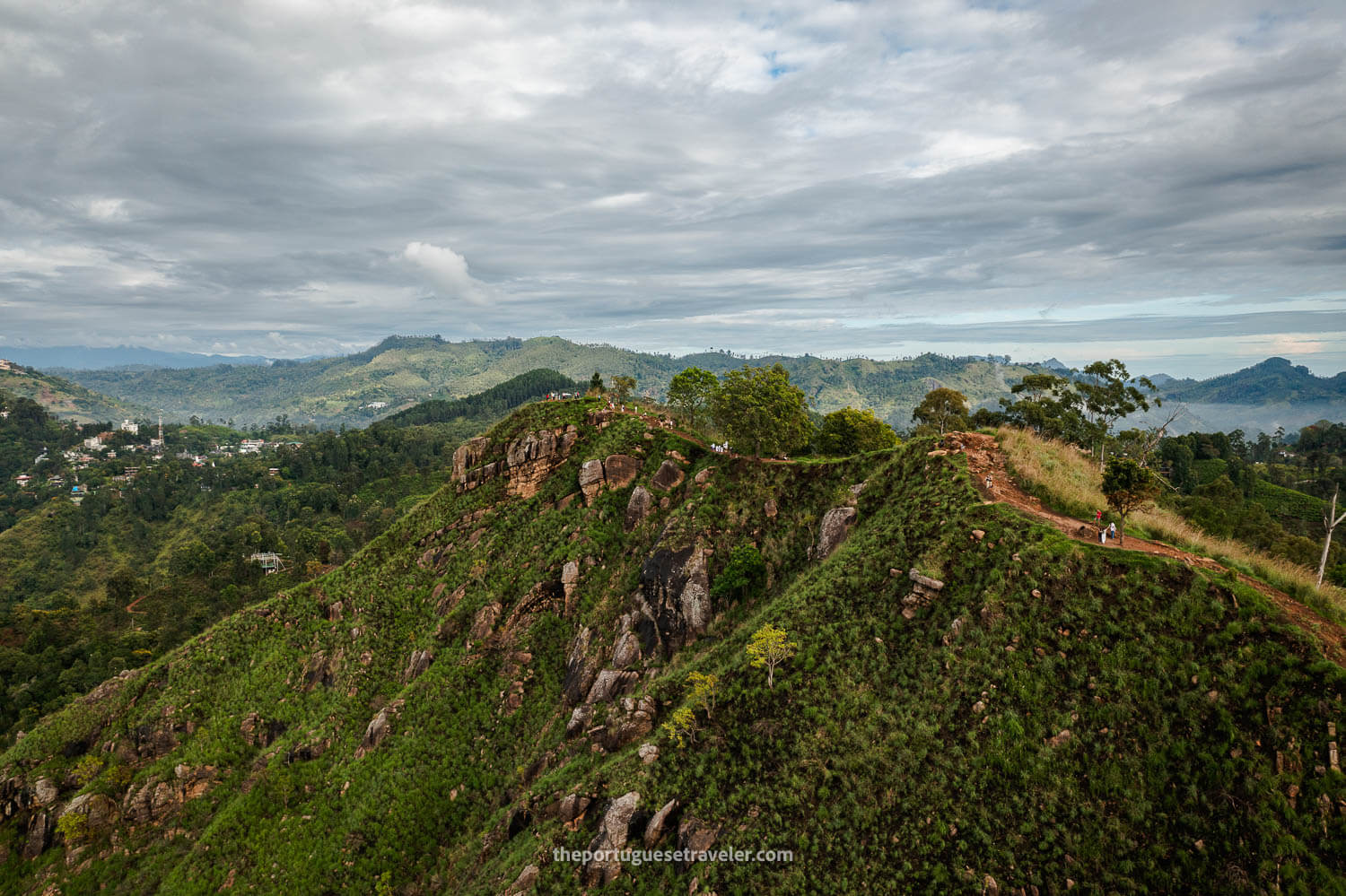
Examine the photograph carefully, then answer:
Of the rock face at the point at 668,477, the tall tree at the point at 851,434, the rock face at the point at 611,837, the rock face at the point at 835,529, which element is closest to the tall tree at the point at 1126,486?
the rock face at the point at 835,529

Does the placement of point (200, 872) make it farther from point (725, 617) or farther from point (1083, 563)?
point (1083, 563)

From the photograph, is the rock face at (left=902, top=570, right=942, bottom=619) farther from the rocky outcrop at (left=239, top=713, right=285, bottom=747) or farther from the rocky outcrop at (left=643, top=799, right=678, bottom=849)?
the rocky outcrop at (left=239, top=713, right=285, bottom=747)

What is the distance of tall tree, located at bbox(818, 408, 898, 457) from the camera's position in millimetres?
55594

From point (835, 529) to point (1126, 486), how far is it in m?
16.5

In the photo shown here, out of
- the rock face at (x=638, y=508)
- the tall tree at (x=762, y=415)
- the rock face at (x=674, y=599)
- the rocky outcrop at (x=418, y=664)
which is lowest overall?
the rocky outcrop at (x=418, y=664)

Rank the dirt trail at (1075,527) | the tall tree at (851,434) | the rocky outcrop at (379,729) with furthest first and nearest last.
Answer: the tall tree at (851,434) → the rocky outcrop at (379,729) → the dirt trail at (1075,527)

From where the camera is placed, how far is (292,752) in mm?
42594

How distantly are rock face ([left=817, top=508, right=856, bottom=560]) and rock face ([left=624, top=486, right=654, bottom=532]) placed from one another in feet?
54.3

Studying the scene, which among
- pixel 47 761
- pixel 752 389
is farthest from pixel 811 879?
pixel 47 761

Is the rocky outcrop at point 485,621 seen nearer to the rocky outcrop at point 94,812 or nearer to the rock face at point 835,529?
the rock face at point 835,529

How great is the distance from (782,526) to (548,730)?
23.3 m

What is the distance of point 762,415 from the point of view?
48.0 metres

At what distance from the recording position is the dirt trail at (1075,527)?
1955 cm

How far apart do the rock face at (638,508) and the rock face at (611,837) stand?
2425cm
